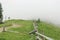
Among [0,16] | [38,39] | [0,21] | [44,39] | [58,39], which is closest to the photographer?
[44,39]

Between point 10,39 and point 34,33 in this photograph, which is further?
point 34,33

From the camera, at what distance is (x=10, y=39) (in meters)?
31.8

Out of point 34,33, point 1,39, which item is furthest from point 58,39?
point 1,39

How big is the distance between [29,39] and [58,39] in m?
4.99

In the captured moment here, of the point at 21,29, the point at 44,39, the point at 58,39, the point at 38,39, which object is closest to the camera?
the point at 44,39

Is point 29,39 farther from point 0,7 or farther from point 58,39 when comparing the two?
point 0,7

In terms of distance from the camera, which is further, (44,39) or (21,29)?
(21,29)

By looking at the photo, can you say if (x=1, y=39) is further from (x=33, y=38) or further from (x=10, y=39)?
(x=33, y=38)

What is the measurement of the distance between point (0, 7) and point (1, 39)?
1440 inches

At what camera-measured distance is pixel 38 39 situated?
30.8 meters

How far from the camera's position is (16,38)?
32.4 m

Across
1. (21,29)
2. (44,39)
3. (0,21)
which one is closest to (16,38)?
(44,39)

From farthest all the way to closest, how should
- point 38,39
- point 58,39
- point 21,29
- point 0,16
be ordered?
point 0,16, point 21,29, point 58,39, point 38,39

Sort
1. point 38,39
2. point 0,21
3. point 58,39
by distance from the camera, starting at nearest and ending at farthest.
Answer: point 38,39, point 58,39, point 0,21
